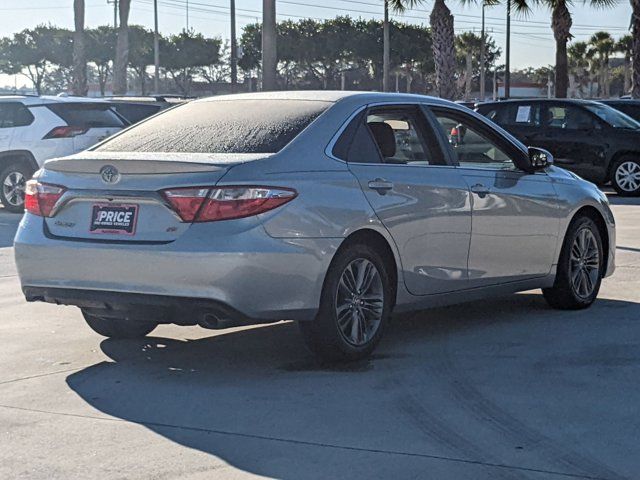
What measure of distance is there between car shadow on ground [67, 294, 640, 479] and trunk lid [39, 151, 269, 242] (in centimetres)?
81

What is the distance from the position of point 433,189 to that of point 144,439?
2794 millimetres

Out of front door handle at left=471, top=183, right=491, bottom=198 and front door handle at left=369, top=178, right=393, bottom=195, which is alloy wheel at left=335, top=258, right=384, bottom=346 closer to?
front door handle at left=369, top=178, right=393, bottom=195

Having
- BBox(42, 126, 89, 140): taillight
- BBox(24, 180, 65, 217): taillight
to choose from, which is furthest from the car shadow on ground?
BBox(42, 126, 89, 140): taillight

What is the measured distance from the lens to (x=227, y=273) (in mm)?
6293

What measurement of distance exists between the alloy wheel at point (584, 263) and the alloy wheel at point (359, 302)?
2.24 m

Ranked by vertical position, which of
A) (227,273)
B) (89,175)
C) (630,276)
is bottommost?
(630,276)

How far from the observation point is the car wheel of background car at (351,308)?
6.77 metres

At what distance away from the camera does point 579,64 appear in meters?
111

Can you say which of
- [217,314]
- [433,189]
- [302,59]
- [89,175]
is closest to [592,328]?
[433,189]

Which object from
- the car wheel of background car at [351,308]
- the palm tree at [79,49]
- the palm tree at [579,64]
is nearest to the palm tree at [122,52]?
the palm tree at [79,49]

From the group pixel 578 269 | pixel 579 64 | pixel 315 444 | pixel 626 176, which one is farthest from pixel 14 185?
pixel 579 64

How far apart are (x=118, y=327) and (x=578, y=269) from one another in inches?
131

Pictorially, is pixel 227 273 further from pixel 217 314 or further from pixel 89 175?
pixel 89 175

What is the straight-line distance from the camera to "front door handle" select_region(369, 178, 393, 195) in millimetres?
7105
